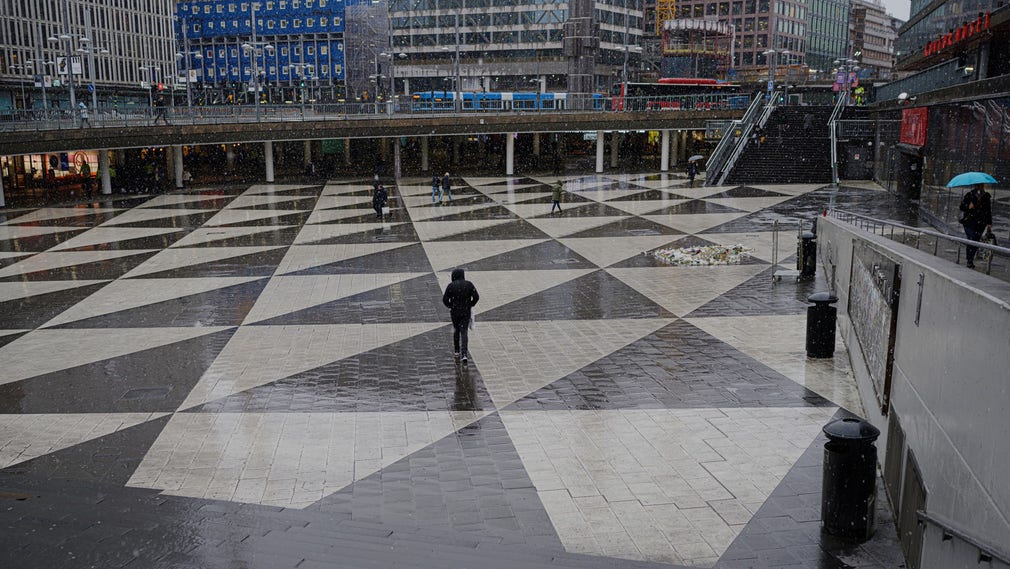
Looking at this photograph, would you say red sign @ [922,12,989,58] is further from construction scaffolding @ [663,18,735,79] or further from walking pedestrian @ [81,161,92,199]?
construction scaffolding @ [663,18,735,79]

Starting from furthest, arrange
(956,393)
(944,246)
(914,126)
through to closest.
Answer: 1. (914,126)
2. (944,246)
3. (956,393)

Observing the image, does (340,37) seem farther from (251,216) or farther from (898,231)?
(898,231)

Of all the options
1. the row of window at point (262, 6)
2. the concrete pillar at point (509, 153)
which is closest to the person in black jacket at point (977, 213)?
the concrete pillar at point (509, 153)

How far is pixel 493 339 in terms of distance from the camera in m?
13.7

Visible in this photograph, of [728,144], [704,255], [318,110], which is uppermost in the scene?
[318,110]

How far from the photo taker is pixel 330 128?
42250 mm

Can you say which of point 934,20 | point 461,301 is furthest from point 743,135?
point 461,301

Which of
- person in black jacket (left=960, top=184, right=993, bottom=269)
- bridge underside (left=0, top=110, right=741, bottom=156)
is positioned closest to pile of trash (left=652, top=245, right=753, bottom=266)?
person in black jacket (left=960, top=184, right=993, bottom=269)

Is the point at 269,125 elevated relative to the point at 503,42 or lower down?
lower down

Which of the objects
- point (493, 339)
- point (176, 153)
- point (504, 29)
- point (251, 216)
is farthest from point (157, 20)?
point (493, 339)

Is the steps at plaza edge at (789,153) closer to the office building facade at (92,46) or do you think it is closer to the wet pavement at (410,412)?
the wet pavement at (410,412)

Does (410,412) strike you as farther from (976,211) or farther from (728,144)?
(728,144)

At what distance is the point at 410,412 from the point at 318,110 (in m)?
35.1

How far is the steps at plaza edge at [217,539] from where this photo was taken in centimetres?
598
